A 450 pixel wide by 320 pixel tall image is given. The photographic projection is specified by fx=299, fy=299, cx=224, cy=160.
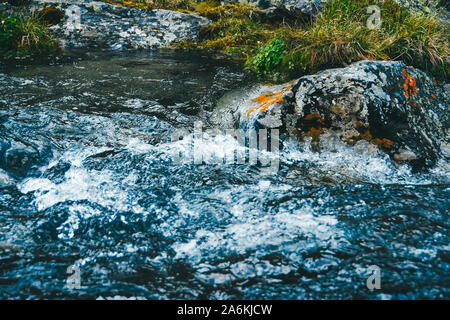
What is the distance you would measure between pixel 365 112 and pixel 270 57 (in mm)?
2699

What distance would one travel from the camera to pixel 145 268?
2004 millimetres

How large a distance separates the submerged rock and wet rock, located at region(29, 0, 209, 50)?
20.1ft

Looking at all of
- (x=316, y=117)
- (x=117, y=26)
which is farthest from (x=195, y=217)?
(x=117, y=26)

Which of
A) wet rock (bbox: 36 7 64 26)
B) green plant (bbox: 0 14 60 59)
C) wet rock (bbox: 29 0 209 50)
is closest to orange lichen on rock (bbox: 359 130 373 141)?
wet rock (bbox: 29 0 209 50)

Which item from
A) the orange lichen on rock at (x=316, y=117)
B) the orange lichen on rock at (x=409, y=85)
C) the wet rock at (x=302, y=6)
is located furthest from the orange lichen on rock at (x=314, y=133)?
the wet rock at (x=302, y=6)

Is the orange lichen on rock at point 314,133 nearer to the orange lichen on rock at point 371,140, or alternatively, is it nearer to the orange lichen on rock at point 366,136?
the orange lichen on rock at point 371,140

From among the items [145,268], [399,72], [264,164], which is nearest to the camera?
[145,268]

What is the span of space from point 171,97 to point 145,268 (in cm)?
372

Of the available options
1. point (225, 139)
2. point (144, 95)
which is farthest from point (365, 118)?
point (144, 95)

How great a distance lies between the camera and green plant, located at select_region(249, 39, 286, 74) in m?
5.70

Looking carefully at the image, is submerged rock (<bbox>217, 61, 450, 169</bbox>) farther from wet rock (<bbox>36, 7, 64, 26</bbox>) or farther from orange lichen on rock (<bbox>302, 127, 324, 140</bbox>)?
wet rock (<bbox>36, 7, 64, 26</bbox>)

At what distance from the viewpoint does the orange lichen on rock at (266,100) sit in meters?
4.05

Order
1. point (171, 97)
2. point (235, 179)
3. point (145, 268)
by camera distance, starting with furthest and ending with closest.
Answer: point (171, 97), point (235, 179), point (145, 268)
